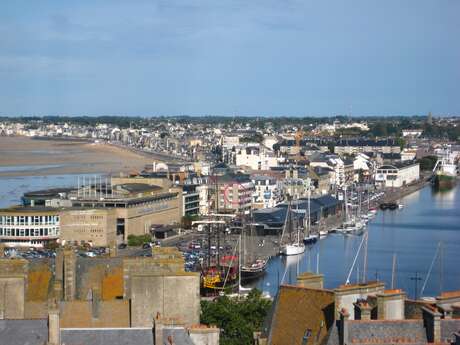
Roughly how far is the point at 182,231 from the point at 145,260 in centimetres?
3789

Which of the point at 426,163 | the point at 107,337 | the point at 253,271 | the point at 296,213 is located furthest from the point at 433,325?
the point at 426,163

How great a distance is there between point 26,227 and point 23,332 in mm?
34363

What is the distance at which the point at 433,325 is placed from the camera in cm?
938

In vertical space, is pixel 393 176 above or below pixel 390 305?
below

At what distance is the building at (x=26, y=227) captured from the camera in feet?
142

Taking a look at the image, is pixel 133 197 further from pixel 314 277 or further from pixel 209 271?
pixel 314 277

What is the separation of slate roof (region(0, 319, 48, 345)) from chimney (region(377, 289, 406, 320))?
3065 millimetres

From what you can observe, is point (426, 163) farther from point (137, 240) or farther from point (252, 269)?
point (252, 269)

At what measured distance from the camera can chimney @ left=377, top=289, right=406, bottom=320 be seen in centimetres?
1032

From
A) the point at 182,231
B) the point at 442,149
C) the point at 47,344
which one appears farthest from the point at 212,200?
the point at 442,149

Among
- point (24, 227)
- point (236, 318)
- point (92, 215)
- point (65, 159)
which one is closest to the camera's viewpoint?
point (236, 318)

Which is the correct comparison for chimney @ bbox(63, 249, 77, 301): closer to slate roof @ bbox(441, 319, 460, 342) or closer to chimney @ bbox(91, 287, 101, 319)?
chimney @ bbox(91, 287, 101, 319)

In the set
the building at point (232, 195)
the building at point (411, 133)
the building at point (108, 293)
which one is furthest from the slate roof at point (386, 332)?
the building at point (411, 133)

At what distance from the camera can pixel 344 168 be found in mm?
86875
